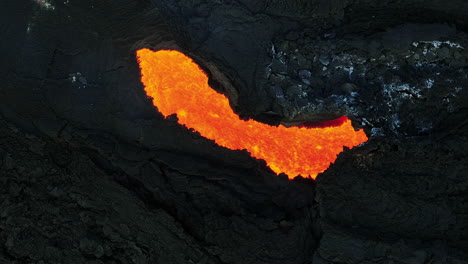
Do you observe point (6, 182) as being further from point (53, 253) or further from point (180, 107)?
point (180, 107)

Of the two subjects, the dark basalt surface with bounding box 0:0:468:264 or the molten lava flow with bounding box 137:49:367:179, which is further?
the molten lava flow with bounding box 137:49:367:179

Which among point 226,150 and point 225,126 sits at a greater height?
point 225,126

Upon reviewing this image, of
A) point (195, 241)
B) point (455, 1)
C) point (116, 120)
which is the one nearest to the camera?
point (455, 1)

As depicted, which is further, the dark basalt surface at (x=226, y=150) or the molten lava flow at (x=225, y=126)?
the molten lava flow at (x=225, y=126)

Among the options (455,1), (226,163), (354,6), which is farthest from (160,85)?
(455,1)
